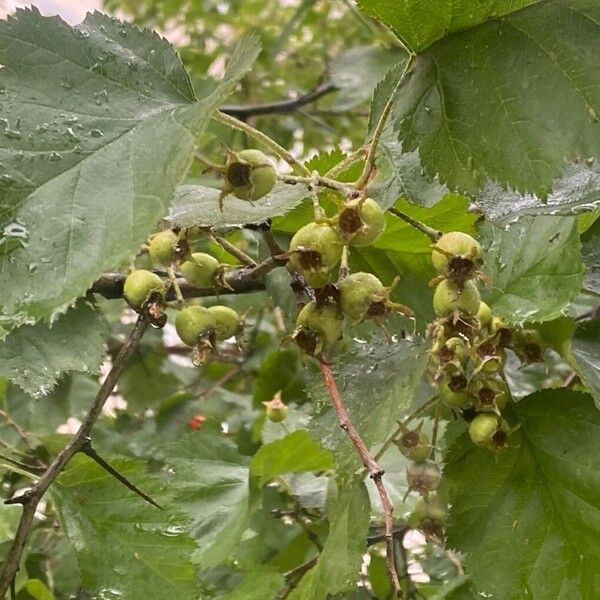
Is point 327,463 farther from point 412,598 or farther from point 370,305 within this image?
point 370,305

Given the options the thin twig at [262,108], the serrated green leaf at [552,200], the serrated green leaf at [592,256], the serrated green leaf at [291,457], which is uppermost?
the serrated green leaf at [552,200]

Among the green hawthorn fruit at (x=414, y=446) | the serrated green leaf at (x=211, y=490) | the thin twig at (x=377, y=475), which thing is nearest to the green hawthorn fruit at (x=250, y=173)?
the thin twig at (x=377, y=475)

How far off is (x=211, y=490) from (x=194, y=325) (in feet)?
1.06

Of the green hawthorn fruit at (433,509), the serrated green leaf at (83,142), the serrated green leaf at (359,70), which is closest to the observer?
the serrated green leaf at (83,142)

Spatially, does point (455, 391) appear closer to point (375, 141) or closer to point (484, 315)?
point (484, 315)

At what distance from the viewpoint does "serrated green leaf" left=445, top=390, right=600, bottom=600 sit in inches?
18.1

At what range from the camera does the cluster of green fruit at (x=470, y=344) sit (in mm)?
395

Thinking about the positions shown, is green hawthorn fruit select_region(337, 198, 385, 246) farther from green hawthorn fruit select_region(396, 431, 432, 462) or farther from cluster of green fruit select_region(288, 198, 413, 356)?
green hawthorn fruit select_region(396, 431, 432, 462)

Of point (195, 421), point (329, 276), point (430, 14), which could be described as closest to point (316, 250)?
point (329, 276)

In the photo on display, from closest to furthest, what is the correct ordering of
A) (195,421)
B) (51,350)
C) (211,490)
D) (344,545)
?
(344,545) → (51,350) → (211,490) → (195,421)

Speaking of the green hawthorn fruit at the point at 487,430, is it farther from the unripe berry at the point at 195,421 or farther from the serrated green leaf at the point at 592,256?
the unripe berry at the point at 195,421

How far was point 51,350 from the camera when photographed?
56 centimetres

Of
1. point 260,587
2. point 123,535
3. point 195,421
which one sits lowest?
point 195,421

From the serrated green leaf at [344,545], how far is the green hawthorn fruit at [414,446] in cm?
5
